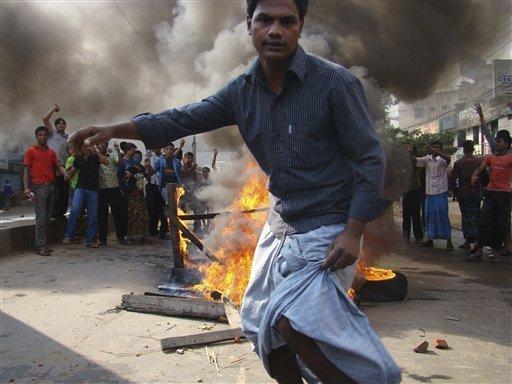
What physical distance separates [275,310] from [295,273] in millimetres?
154

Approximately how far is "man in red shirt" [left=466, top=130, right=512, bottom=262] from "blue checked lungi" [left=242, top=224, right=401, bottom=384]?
5.96 meters

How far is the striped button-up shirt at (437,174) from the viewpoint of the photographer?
7992 millimetres

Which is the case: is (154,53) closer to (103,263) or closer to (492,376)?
(103,263)

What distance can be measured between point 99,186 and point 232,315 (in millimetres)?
4629

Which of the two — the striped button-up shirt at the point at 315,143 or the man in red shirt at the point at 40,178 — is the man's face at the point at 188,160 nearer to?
the man in red shirt at the point at 40,178

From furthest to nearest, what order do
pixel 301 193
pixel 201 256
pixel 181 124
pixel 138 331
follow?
pixel 201 256, pixel 138 331, pixel 181 124, pixel 301 193

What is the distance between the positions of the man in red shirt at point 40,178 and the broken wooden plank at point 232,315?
383 cm

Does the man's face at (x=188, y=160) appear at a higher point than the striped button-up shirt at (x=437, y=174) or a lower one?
higher

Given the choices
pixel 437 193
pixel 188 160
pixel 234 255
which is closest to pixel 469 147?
pixel 437 193

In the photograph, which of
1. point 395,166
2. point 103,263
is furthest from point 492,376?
point 103,263

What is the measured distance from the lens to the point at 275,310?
1.61 meters

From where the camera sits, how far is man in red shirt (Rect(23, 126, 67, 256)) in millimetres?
6906

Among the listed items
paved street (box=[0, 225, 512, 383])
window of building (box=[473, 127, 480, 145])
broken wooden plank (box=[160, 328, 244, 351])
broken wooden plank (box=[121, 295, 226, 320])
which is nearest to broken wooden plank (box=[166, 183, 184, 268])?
paved street (box=[0, 225, 512, 383])

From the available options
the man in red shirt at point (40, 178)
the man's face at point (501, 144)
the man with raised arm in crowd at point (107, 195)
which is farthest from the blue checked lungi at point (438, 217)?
the man in red shirt at point (40, 178)
